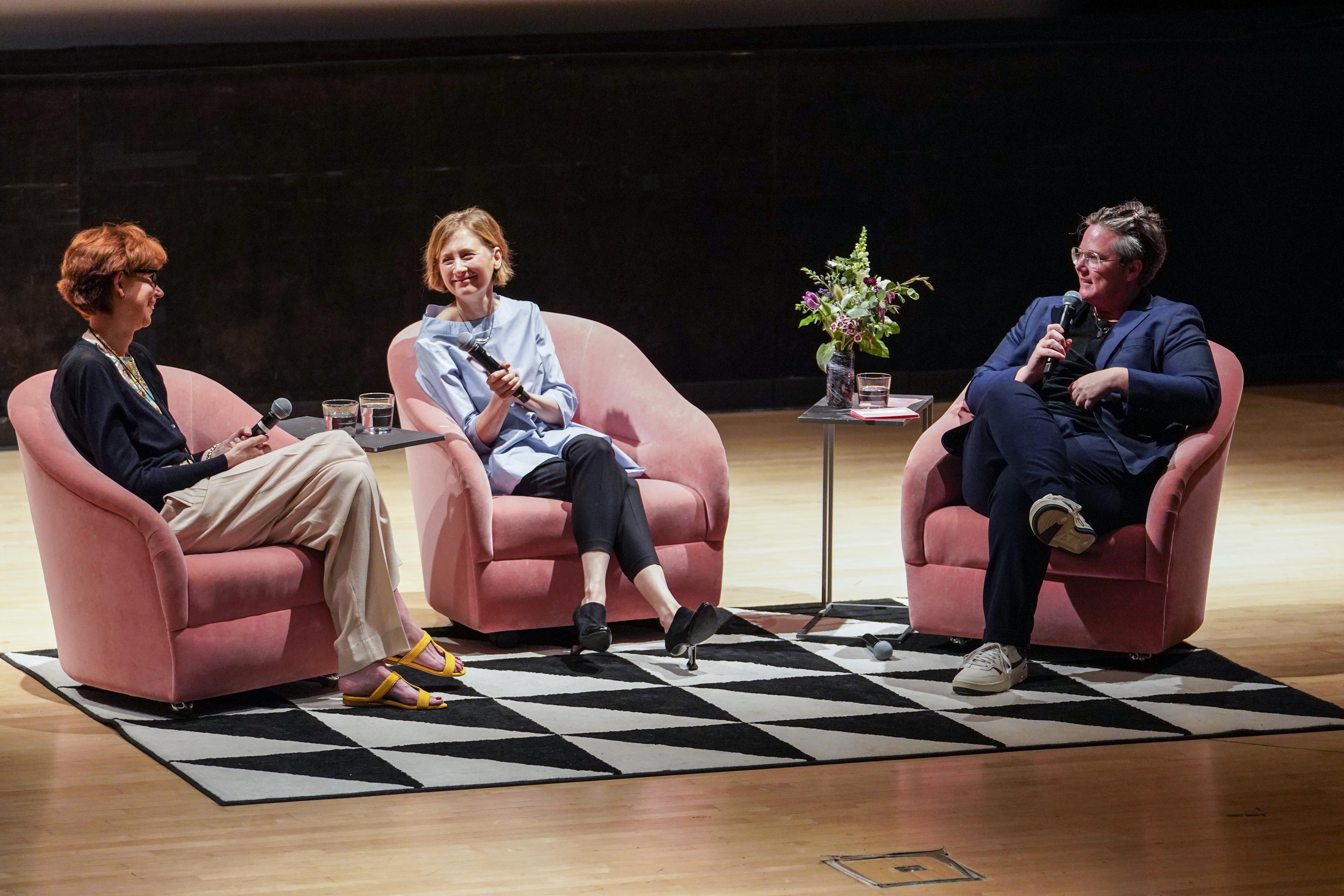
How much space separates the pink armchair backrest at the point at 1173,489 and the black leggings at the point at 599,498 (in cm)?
72

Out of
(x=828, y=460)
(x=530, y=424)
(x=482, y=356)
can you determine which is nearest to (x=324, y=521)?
(x=482, y=356)

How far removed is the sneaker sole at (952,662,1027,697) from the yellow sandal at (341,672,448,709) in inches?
50.1

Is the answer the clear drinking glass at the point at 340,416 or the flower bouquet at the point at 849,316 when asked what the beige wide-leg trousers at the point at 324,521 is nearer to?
the clear drinking glass at the point at 340,416

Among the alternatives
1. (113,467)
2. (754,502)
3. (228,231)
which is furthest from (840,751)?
(228,231)

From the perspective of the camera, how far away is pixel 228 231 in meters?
8.11

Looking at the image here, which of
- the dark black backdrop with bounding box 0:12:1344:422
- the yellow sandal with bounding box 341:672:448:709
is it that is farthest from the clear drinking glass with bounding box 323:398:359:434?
the dark black backdrop with bounding box 0:12:1344:422

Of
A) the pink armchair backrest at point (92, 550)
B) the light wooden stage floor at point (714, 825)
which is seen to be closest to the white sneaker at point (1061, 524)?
the light wooden stage floor at point (714, 825)

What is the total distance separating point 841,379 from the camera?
5.17 meters

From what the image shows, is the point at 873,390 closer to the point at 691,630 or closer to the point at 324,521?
the point at 691,630

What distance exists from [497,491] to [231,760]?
→ 4.27 feet

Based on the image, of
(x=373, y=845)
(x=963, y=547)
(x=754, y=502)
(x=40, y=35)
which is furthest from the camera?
(x=40, y=35)

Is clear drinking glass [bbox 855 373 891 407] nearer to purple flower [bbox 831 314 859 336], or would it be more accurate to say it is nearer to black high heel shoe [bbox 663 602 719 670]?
purple flower [bbox 831 314 859 336]

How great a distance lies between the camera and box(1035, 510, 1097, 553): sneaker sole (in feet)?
14.8

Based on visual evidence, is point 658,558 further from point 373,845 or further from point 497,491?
point 373,845
